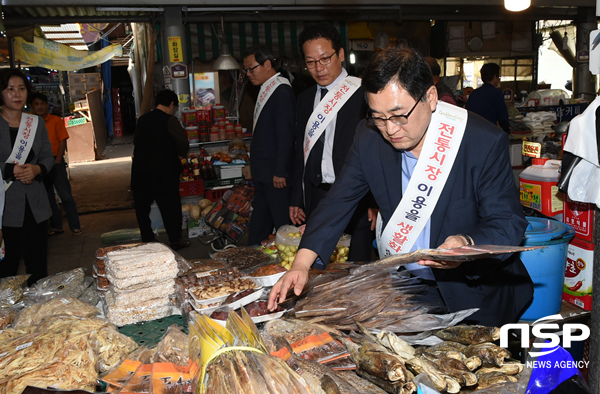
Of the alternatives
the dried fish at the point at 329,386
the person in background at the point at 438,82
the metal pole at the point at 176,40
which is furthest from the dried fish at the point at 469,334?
the metal pole at the point at 176,40

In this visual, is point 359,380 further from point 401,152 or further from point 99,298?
point 99,298

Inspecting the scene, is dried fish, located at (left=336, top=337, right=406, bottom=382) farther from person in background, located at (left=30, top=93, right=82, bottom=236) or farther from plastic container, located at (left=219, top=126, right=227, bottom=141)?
plastic container, located at (left=219, top=126, right=227, bottom=141)

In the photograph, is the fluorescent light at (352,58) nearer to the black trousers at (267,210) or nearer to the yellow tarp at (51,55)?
the yellow tarp at (51,55)

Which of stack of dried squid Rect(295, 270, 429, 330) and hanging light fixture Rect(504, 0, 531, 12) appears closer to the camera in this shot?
stack of dried squid Rect(295, 270, 429, 330)

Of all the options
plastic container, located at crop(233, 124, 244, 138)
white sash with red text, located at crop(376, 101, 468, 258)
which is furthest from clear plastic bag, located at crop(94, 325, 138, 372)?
plastic container, located at crop(233, 124, 244, 138)

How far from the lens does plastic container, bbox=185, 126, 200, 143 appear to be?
748 centimetres

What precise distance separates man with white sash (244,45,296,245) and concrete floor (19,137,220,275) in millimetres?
1647

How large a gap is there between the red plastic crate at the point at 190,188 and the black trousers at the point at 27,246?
3006 millimetres

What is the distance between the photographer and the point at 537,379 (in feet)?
4.18

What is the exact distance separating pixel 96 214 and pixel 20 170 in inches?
208

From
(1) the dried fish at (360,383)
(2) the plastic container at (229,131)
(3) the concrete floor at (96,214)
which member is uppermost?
(2) the plastic container at (229,131)

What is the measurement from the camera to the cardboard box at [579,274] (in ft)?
9.05

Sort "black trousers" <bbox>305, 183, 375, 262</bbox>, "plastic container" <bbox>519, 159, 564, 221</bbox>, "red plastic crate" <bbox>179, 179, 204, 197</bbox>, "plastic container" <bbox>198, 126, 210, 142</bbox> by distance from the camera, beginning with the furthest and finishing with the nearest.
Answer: "plastic container" <bbox>198, 126, 210, 142</bbox>, "red plastic crate" <bbox>179, 179, 204, 197</bbox>, "black trousers" <bbox>305, 183, 375, 262</bbox>, "plastic container" <bbox>519, 159, 564, 221</bbox>

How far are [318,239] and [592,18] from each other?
12436 mm
